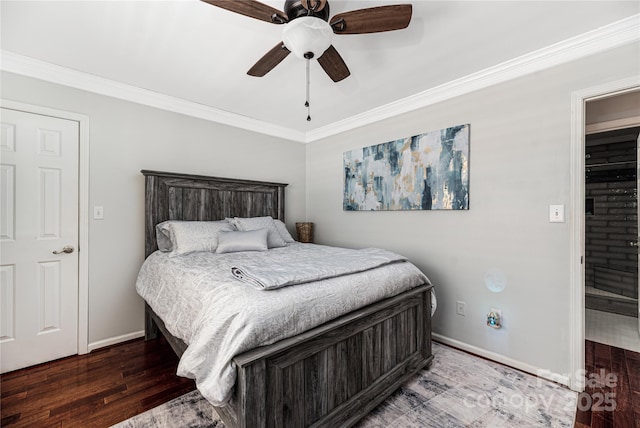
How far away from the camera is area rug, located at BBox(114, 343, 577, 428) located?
1.64 meters

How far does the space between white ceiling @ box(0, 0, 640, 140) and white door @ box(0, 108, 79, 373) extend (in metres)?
0.65

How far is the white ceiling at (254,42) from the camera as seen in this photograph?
1684 mm

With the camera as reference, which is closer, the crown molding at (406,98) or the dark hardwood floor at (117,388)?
the dark hardwood floor at (117,388)

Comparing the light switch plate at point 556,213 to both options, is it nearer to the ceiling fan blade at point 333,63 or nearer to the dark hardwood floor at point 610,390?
the dark hardwood floor at point 610,390

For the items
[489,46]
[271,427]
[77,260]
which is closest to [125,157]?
[77,260]

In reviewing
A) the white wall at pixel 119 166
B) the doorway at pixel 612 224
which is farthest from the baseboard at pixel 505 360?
the white wall at pixel 119 166

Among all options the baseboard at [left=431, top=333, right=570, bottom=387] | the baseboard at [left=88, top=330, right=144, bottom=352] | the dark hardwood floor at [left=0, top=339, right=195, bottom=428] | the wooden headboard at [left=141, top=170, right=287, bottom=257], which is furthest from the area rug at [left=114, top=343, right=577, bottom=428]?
the wooden headboard at [left=141, top=170, right=287, bottom=257]

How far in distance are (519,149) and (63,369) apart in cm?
402

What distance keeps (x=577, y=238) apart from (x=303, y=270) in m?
1.93

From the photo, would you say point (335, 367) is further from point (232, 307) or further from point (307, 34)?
point (307, 34)

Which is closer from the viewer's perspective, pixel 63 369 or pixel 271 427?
pixel 271 427

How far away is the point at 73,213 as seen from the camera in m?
2.44

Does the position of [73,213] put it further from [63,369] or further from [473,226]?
[473,226]

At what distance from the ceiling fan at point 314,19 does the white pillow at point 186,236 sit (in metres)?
1.81
